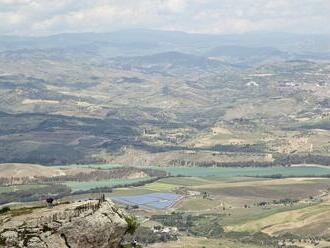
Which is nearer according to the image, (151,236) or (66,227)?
(66,227)

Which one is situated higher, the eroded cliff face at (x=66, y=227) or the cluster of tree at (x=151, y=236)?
the eroded cliff face at (x=66, y=227)

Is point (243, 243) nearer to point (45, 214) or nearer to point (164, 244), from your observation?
point (164, 244)

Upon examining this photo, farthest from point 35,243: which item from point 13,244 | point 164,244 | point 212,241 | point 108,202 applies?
point 212,241

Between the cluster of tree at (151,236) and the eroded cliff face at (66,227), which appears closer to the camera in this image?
the eroded cliff face at (66,227)

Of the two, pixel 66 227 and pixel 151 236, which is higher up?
pixel 66 227

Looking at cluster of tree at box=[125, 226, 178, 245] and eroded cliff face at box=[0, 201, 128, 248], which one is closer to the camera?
eroded cliff face at box=[0, 201, 128, 248]

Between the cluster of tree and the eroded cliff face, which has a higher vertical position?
the eroded cliff face

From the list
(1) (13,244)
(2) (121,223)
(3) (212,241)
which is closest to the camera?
(1) (13,244)

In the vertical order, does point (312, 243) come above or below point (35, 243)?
below
